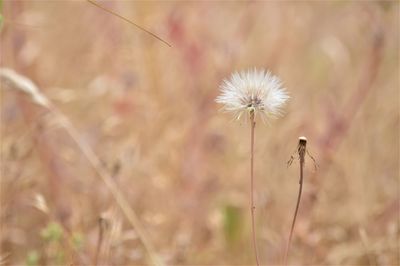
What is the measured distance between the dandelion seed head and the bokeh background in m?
0.56

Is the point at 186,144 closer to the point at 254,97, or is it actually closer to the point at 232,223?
the point at 232,223

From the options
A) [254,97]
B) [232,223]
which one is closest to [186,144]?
[232,223]

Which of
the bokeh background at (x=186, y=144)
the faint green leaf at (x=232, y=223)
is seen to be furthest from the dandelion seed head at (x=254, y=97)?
the faint green leaf at (x=232, y=223)

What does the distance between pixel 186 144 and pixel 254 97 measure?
1216mm

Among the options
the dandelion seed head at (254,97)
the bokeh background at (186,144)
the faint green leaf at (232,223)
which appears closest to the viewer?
the dandelion seed head at (254,97)

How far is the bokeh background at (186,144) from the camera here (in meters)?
2.07

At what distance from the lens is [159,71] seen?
2658 mm

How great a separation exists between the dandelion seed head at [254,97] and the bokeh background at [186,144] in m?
0.56

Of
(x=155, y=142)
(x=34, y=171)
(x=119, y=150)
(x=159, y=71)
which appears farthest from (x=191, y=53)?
(x=34, y=171)

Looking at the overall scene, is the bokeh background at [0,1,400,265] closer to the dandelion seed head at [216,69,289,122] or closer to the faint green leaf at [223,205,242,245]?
the faint green leaf at [223,205,242,245]

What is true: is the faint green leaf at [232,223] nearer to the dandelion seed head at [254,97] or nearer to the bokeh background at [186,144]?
the bokeh background at [186,144]

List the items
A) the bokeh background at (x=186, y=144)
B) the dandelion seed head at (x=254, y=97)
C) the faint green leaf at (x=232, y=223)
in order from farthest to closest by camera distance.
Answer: the faint green leaf at (x=232, y=223), the bokeh background at (x=186, y=144), the dandelion seed head at (x=254, y=97)

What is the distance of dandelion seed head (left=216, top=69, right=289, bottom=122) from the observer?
1.28 meters

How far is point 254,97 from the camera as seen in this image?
1296 millimetres
